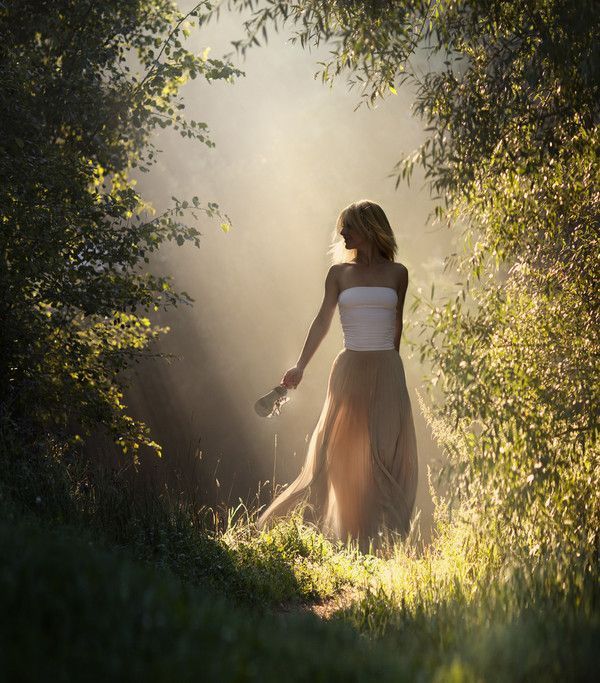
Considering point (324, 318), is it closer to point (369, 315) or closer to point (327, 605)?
point (369, 315)

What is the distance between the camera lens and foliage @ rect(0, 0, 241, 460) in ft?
22.8

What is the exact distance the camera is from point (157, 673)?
2.24m

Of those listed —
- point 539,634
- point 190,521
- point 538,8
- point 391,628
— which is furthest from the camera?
point 190,521

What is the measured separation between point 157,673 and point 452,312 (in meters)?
4.00

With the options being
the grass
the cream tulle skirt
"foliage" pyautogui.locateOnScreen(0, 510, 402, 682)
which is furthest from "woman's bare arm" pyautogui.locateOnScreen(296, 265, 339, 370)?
"foliage" pyautogui.locateOnScreen(0, 510, 402, 682)

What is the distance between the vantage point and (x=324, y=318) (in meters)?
7.60

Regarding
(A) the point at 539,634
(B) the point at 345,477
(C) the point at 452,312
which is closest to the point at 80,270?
(B) the point at 345,477

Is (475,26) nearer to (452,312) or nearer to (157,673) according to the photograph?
(452,312)

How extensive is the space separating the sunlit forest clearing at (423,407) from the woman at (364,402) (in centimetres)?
44

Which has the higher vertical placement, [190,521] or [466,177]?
[466,177]

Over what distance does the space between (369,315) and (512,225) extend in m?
1.76

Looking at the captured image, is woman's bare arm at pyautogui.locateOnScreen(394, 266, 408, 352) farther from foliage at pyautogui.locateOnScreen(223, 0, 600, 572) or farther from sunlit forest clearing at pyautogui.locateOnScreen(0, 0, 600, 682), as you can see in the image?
foliage at pyautogui.locateOnScreen(223, 0, 600, 572)

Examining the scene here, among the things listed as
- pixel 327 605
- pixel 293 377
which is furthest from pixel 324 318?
pixel 327 605

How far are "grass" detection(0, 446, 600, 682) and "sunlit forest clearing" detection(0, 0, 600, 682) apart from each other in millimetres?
16
